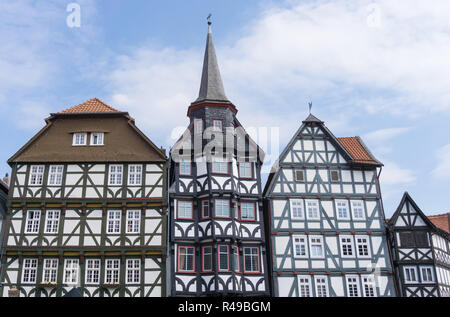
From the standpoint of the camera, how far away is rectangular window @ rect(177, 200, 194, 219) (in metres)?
30.4

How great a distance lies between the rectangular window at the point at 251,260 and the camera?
98.1 ft

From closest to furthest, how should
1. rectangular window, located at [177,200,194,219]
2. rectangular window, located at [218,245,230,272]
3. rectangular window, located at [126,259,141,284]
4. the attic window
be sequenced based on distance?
rectangular window, located at [126,259,141,284], rectangular window, located at [218,245,230,272], rectangular window, located at [177,200,194,219], the attic window

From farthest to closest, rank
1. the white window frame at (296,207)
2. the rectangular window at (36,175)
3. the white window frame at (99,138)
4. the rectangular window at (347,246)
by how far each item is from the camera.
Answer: the white window frame at (296,207)
the white window frame at (99,138)
the rectangular window at (347,246)
the rectangular window at (36,175)

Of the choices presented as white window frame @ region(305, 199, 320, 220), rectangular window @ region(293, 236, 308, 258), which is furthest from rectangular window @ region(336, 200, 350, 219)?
rectangular window @ region(293, 236, 308, 258)

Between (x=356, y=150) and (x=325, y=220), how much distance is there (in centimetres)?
581

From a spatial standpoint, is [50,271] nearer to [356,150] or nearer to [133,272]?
[133,272]

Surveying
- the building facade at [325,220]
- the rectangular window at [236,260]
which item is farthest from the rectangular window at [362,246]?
the rectangular window at [236,260]

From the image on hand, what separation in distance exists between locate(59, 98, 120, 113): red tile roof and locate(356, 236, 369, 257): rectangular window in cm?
1786

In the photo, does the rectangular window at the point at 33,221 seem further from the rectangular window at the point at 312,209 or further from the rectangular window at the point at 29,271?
the rectangular window at the point at 312,209

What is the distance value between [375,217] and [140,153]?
1568 cm

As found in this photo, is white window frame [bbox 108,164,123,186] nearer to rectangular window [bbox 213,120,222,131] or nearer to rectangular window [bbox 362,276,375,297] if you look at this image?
rectangular window [bbox 213,120,222,131]

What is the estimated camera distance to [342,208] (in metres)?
32.2

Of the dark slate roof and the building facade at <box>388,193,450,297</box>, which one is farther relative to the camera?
the dark slate roof

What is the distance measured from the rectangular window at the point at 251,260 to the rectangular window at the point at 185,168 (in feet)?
19.8
